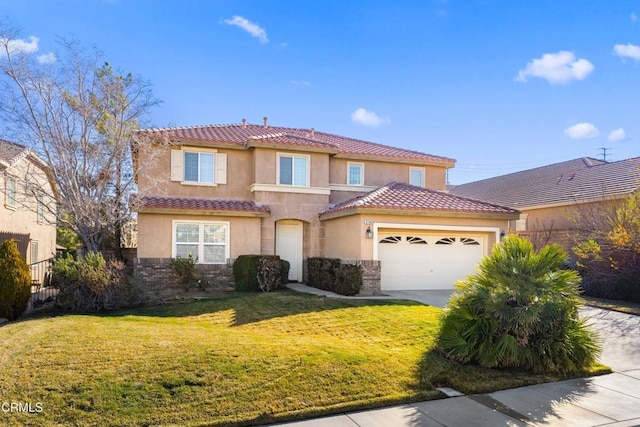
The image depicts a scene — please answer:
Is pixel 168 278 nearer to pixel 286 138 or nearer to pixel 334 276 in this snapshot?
pixel 334 276

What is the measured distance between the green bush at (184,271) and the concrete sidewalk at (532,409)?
448 inches

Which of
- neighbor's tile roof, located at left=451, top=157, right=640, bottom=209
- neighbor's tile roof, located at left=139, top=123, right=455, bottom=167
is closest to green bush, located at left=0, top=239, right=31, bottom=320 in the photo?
neighbor's tile roof, located at left=139, top=123, right=455, bottom=167

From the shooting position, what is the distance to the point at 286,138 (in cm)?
1852

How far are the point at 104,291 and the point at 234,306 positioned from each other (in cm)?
374

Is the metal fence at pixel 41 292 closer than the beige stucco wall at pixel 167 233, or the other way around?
the metal fence at pixel 41 292

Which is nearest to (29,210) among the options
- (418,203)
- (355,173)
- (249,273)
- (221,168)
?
(221,168)

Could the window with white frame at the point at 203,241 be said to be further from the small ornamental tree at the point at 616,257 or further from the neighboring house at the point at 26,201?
the small ornamental tree at the point at 616,257

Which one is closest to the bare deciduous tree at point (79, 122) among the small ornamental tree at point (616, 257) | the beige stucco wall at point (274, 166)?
the beige stucco wall at point (274, 166)

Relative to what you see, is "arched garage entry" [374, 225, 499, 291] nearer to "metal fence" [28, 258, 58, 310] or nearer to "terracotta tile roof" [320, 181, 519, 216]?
"terracotta tile roof" [320, 181, 519, 216]

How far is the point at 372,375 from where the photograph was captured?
6.66 m

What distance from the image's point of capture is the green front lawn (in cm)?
547

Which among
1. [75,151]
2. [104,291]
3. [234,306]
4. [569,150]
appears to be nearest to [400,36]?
[234,306]

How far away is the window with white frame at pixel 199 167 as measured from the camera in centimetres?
1766

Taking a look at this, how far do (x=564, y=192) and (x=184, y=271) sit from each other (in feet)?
64.9
